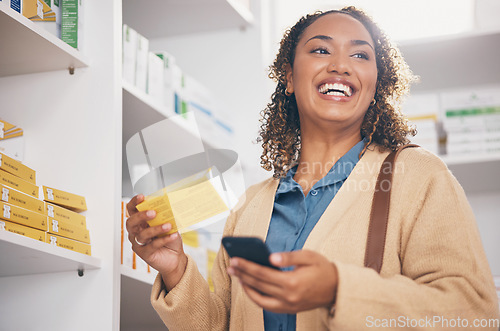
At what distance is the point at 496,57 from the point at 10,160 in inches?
79.9

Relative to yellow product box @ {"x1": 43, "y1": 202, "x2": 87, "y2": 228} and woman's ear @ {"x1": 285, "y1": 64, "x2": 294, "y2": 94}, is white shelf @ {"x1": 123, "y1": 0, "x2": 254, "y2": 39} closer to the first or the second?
woman's ear @ {"x1": 285, "y1": 64, "x2": 294, "y2": 94}

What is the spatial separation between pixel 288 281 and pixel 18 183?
79cm

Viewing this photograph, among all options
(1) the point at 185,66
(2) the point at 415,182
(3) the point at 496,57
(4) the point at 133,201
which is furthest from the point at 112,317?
(3) the point at 496,57

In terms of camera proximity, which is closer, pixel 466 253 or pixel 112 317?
pixel 466 253

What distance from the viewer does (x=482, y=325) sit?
1144 millimetres

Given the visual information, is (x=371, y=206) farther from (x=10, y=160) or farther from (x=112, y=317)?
(x=10, y=160)

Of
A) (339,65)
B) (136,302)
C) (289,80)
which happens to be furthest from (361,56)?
(136,302)

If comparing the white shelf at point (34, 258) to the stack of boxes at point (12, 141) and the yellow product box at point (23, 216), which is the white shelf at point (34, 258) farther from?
the stack of boxes at point (12, 141)

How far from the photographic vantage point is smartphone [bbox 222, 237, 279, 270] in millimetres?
975

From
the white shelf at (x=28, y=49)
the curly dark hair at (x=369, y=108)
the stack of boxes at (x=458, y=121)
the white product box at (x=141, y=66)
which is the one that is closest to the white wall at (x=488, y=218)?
the stack of boxes at (x=458, y=121)

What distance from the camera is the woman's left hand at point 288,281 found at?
0.98m

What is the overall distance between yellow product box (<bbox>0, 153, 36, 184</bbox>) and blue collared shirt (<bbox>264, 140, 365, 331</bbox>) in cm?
60

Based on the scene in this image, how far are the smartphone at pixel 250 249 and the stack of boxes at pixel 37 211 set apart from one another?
0.63 m

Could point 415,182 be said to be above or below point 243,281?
above
